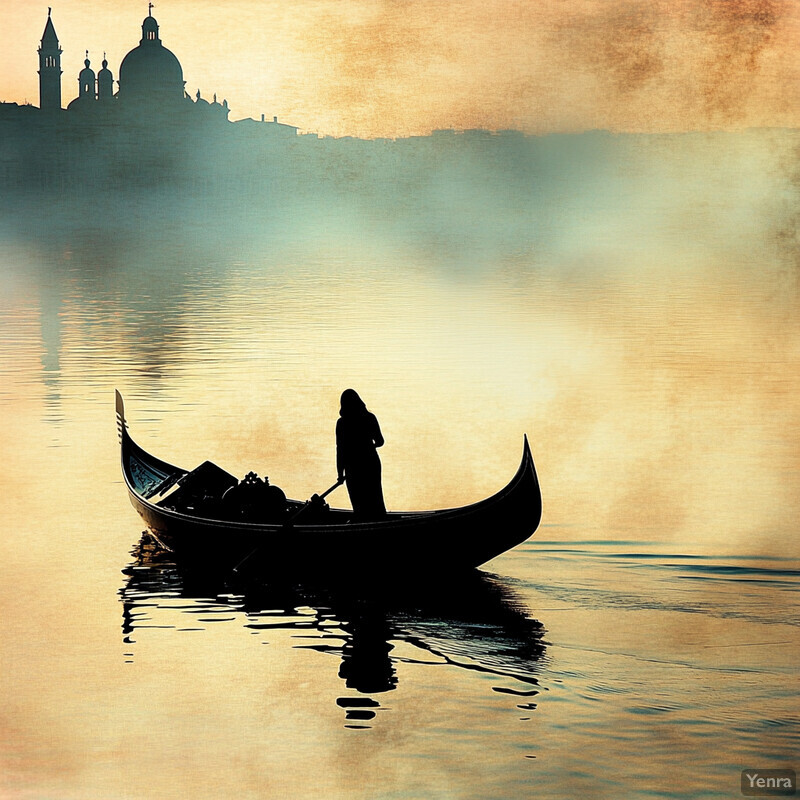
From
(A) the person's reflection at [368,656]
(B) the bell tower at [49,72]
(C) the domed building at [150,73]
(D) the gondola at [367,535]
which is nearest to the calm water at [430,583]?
(A) the person's reflection at [368,656]

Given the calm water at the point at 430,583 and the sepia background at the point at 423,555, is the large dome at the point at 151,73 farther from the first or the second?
the calm water at the point at 430,583

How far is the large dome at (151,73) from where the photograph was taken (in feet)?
298

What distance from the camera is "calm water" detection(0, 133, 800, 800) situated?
7.08 m

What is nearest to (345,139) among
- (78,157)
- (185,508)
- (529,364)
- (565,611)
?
(529,364)

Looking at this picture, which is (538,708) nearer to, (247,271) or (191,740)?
(191,740)

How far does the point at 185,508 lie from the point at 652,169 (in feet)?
128

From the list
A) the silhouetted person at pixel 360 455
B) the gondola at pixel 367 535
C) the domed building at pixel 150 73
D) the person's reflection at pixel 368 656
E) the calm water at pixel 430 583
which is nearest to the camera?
the calm water at pixel 430 583

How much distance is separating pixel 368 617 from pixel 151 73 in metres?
85.4

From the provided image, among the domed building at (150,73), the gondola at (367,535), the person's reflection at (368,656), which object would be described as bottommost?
the person's reflection at (368,656)

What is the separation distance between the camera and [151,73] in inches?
3583

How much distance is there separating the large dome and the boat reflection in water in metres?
83.3

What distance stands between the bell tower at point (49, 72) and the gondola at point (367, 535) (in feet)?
293

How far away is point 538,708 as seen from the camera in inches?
298

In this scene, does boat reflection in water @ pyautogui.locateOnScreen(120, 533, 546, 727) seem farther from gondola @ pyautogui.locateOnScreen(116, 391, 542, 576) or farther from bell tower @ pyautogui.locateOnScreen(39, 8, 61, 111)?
bell tower @ pyautogui.locateOnScreen(39, 8, 61, 111)
